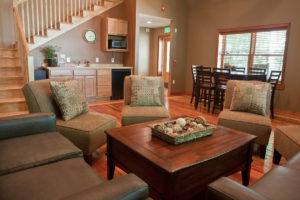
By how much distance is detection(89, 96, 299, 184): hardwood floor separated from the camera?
2.38 m

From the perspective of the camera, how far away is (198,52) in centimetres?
713

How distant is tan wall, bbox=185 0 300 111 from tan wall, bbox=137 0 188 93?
0.63 feet

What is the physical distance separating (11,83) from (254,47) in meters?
5.78

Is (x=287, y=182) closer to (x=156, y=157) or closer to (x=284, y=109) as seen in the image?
(x=156, y=157)

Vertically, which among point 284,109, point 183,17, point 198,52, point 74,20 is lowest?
point 284,109

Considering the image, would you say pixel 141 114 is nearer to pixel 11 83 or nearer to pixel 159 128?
pixel 159 128

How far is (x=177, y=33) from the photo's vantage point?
280 inches

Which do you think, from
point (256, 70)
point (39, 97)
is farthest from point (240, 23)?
point (39, 97)

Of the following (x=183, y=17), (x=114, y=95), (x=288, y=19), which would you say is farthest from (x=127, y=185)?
(x=183, y=17)

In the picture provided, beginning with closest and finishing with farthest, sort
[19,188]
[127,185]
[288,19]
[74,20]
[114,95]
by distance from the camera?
1. [127,185]
2. [19,188]
3. [288,19]
4. [74,20]
5. [114,95]

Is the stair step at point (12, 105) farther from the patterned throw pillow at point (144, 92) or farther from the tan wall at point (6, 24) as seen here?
the tan wall at point (6, 24)

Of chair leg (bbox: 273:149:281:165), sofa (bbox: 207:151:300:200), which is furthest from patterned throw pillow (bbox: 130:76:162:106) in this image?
sofa (bbox: 207:151:300:200)

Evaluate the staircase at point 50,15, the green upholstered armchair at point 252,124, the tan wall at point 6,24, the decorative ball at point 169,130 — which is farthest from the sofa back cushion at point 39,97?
the tan wall at point 6,24

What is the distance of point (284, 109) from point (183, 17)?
13.3 feet
